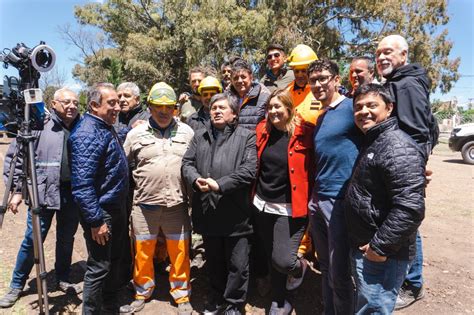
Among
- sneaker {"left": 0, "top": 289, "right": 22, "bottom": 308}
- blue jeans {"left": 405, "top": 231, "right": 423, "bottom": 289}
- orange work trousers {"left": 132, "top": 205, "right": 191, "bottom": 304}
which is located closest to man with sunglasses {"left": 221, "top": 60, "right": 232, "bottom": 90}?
orange work trousers {"left": 132, "top": 205, "right": 191, "bottom": 304}

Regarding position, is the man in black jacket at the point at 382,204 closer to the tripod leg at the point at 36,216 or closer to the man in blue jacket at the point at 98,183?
the man in blue jacket at the point at 98,183

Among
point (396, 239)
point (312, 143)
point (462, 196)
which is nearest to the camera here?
point (396, 239)

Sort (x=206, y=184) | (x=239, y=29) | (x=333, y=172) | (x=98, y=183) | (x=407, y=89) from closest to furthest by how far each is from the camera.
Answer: (x=407, y=89)
(x=333, y=172)
(x=98, y=183)
(x=206, y=184)
(x=239, y=29)

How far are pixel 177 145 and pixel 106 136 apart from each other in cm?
71

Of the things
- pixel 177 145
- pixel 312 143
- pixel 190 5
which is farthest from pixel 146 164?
pixel 190 5

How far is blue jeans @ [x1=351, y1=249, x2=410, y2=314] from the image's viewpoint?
2170 mm

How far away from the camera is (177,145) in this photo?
3.41m

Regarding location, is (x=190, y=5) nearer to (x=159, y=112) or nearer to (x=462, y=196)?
(x=462, y=196)

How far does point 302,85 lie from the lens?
3.65m

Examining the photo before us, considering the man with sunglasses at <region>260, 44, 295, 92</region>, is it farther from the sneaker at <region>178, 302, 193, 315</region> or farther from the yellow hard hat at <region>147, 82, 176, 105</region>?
the sneaker at <region>178, 302, 193, 315</region>

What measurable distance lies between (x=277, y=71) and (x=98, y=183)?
103 inches

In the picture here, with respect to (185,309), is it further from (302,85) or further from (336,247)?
(302,85)

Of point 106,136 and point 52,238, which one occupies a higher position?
point 106,136

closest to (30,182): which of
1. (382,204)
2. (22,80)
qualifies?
(22,80)
